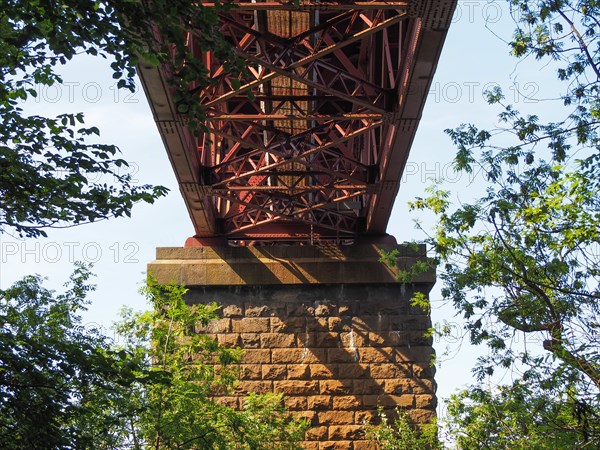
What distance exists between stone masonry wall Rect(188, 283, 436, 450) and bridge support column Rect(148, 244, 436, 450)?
2 centimetres

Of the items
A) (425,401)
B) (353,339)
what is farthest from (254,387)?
(425,401)

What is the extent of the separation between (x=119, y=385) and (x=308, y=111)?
229 inches

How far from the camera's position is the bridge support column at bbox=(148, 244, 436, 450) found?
17.1 metres

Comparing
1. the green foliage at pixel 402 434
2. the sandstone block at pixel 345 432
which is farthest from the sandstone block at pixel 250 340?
the green foliage at pixel 402 434

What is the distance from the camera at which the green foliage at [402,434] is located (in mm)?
15742

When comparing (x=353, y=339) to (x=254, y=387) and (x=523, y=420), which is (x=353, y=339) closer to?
(x=254, y=387)

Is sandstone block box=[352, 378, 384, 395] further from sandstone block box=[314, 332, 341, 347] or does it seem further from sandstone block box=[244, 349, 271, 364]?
sandstone block box=[244, 349, 271, 364]

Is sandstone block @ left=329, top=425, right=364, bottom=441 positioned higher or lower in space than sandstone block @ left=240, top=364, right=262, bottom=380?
lower

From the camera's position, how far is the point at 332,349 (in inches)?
685

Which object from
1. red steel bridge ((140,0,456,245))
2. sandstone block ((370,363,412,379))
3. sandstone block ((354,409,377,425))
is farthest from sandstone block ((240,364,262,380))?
red steel bridge ((140,0,456,245))

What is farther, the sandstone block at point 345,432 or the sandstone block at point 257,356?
the sandstone block at point 257,356

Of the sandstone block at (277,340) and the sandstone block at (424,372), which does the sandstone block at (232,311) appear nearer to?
the sandstone block at (277,340)

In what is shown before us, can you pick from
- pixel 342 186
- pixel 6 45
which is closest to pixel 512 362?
pixel 342 186

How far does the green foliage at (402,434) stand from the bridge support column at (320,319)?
0.26 meters
